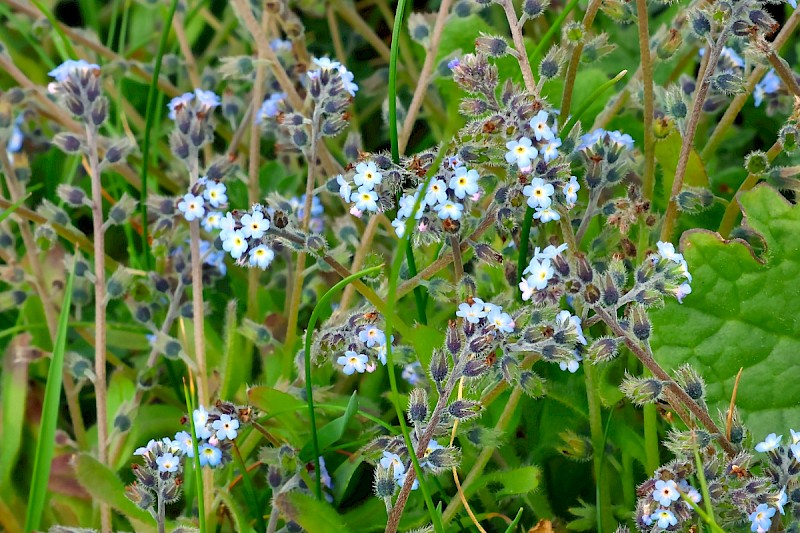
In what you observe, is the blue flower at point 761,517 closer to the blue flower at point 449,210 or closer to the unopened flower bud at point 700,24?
the blue flower at point 449,210

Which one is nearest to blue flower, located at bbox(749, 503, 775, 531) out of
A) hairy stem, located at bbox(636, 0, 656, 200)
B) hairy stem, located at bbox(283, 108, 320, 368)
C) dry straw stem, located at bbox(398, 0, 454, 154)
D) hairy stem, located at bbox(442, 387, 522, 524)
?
hairy stem, located at bbox(442, 387, 522, 524)

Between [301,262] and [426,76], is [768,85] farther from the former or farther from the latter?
[301,262]

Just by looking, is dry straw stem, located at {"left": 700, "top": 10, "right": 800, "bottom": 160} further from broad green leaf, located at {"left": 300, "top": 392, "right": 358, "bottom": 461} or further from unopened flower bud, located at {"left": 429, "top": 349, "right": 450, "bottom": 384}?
broad green leaf, located at {"left": 300, "top": 392, "right": 358, "bottom": 461}

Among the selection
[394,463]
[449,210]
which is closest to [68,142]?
[449,210]

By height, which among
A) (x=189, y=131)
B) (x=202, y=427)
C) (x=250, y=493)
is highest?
(x=189, y=131)

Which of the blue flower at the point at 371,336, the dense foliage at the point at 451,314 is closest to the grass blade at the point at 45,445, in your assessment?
the dense foliage at the point at 451,314

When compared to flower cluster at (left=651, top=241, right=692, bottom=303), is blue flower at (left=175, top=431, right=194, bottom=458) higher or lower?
lower
